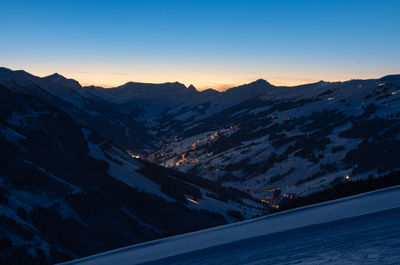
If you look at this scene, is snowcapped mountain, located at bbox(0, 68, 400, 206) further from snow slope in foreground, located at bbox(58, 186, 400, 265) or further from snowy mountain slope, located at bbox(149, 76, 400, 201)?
snow slope in foreground, located at bbox(58, 186, 400, 265)

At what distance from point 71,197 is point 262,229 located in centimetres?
1952

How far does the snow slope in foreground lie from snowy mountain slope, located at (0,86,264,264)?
10495 millimetres

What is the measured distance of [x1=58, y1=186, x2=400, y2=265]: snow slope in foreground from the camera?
520 centimetres

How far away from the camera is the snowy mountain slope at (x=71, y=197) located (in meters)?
17.2

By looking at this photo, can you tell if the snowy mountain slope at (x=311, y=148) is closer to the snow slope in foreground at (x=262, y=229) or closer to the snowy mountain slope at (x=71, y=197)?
the snowy mountain slope at (x=71, y=197)

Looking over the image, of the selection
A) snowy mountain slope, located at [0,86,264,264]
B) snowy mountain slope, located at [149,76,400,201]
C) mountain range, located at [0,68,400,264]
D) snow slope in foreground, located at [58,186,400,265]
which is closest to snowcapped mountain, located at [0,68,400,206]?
snowy mountain slope, located at [149,76,400,201]

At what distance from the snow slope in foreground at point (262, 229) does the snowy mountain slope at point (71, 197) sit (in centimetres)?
1049

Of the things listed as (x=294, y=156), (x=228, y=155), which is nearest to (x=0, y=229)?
(x=294, y=156)

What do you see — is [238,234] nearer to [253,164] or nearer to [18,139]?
[18,139]

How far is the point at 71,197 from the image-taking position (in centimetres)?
2230

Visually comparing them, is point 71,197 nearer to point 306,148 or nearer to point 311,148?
point 311,148

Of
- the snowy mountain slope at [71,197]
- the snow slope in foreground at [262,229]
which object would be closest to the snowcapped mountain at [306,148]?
the snowy mountain slope at [71,197]

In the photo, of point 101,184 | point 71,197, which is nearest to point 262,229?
point 71,197

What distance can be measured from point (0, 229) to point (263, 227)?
14173mm
